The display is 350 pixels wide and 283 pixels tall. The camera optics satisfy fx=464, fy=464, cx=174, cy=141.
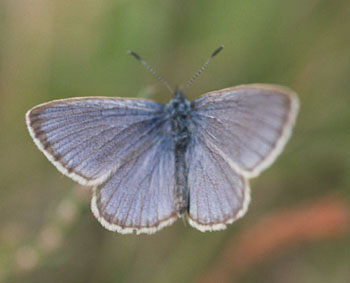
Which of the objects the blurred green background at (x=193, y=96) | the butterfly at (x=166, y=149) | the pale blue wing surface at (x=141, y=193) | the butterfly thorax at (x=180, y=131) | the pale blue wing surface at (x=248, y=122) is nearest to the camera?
the pale blue wing surface at (x=248, y=122)

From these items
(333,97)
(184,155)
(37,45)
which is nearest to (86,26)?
(37,45)

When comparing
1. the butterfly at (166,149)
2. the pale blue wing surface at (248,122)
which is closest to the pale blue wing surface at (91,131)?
the butterfly at (166,149)

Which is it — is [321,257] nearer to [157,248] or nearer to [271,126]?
[157,248]

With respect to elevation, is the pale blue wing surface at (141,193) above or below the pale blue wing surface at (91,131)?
below

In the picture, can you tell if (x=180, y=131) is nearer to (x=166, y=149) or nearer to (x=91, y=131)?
(x=166, y=149)

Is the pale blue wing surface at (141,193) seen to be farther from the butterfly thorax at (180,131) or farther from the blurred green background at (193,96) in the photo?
the blurred green background at (193,96)

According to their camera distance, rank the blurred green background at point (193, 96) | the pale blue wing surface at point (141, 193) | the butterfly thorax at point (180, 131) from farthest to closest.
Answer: the blurred green background at point (193, 96), the butterfly thorax at point (180, 131), the pale blue wing surface at point (141, 193)

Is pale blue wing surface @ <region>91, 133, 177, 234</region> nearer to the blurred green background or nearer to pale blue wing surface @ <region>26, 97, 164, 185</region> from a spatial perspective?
pale blue wing surface @ <region>26, 97, 164, 185</region>

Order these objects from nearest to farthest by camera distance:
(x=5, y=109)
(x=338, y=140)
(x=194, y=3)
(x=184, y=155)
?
(x=184, y=155), (x=338, y=140), (x=5, y=109), (x=194, y=3)
